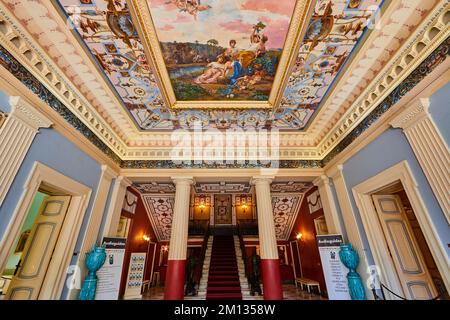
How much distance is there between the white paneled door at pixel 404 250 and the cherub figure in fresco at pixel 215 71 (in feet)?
14.1

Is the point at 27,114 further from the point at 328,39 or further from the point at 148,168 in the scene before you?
the point at 328,39

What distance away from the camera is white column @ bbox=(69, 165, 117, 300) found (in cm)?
430

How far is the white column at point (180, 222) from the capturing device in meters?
5.21

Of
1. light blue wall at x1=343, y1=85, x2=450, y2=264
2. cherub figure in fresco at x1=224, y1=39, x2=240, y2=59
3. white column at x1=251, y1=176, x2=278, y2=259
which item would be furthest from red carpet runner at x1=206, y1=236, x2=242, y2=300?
cherub figure in fresco at x1=224, y1=39, x2=240, y2=59

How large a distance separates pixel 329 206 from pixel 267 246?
214cm

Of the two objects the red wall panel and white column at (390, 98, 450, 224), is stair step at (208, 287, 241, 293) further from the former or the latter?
white column at (390, 98, 450, 224)

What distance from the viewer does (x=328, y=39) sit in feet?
10.9

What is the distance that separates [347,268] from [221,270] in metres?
3.87

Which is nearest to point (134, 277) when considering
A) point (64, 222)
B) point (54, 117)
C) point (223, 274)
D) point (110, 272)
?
point (110, 272)

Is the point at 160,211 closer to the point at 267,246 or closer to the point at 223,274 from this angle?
the point at 223,274

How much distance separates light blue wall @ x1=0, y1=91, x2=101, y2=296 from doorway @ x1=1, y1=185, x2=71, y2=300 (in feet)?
1.58

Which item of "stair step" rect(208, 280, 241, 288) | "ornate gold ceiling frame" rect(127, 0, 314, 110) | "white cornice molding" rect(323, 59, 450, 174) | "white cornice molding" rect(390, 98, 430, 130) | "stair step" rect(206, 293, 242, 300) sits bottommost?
"stair step" rect(206, 293, 242, 300)

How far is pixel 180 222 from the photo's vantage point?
18.1 feet
